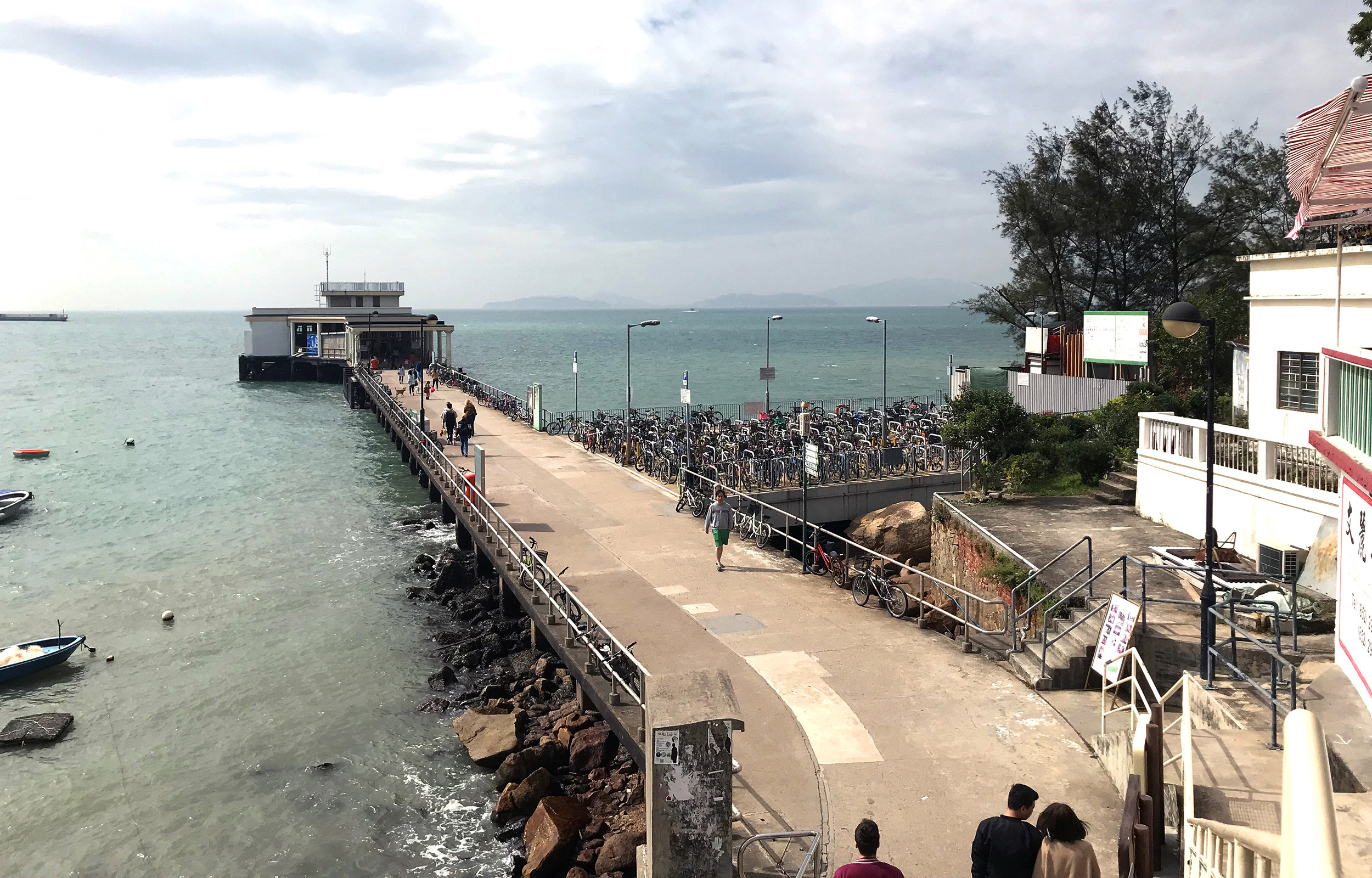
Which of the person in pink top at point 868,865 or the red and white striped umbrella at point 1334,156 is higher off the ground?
the red and white striped umbrella at point 1334,156

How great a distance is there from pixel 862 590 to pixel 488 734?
6003 millimetres

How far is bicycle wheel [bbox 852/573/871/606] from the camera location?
15977mm

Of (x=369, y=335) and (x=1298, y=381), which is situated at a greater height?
(x=369, y=335)

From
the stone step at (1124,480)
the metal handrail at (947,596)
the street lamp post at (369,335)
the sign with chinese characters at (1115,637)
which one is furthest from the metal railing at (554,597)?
the street lamp post at (369,335)

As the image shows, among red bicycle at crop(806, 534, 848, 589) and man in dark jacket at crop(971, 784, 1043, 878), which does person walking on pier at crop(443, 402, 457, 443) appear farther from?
man in dark jacket at crop(971, 784, 1043, 878)

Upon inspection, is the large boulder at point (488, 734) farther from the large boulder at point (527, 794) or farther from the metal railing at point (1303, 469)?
the metal railing at point (1303, 469)

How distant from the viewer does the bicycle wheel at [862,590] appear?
15977 mm

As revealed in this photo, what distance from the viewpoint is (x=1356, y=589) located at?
6250 millimetres

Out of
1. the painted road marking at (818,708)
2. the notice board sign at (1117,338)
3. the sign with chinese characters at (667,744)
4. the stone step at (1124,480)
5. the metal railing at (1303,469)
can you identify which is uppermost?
the notice board sign at (1117,338)

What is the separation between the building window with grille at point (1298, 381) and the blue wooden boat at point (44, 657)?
22.1m

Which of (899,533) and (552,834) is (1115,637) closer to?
(552,834)

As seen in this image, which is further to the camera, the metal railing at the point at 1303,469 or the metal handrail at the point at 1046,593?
the metal railing at the point at 1303,469

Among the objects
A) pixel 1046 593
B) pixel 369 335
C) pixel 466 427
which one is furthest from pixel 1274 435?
pixel 369 335

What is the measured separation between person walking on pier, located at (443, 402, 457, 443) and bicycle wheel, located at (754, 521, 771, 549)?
18.6 metres
